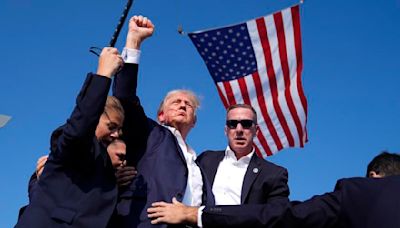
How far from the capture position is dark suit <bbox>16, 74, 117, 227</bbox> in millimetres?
3262

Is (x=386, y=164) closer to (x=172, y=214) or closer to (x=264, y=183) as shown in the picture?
(x=264, y=183)

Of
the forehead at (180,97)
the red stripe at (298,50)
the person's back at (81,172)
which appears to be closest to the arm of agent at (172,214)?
the person's back at (81,172)

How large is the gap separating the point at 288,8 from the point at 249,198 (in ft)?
15.8

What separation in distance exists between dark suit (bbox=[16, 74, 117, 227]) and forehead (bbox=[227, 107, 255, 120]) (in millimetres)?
2370

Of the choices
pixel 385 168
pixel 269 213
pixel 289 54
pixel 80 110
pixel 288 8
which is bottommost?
pixel 269 213

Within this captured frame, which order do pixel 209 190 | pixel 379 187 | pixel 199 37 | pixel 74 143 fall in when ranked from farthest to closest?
pixel 199 37 → pixel 209 190 → pixel 379 187 → pixel 74 143

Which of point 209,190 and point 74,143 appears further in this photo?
point 209,190

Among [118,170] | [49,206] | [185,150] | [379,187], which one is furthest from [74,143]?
[379,187]

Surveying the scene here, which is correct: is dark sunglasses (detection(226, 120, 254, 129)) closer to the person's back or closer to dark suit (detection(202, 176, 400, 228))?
dark suit (detection(202, 176, 400, 228))

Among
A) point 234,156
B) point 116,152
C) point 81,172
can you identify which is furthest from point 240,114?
point 81,172

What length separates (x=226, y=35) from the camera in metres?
9.03

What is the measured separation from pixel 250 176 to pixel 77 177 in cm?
209

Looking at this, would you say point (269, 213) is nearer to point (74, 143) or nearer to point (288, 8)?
point (74, 143)

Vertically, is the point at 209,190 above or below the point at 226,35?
below
